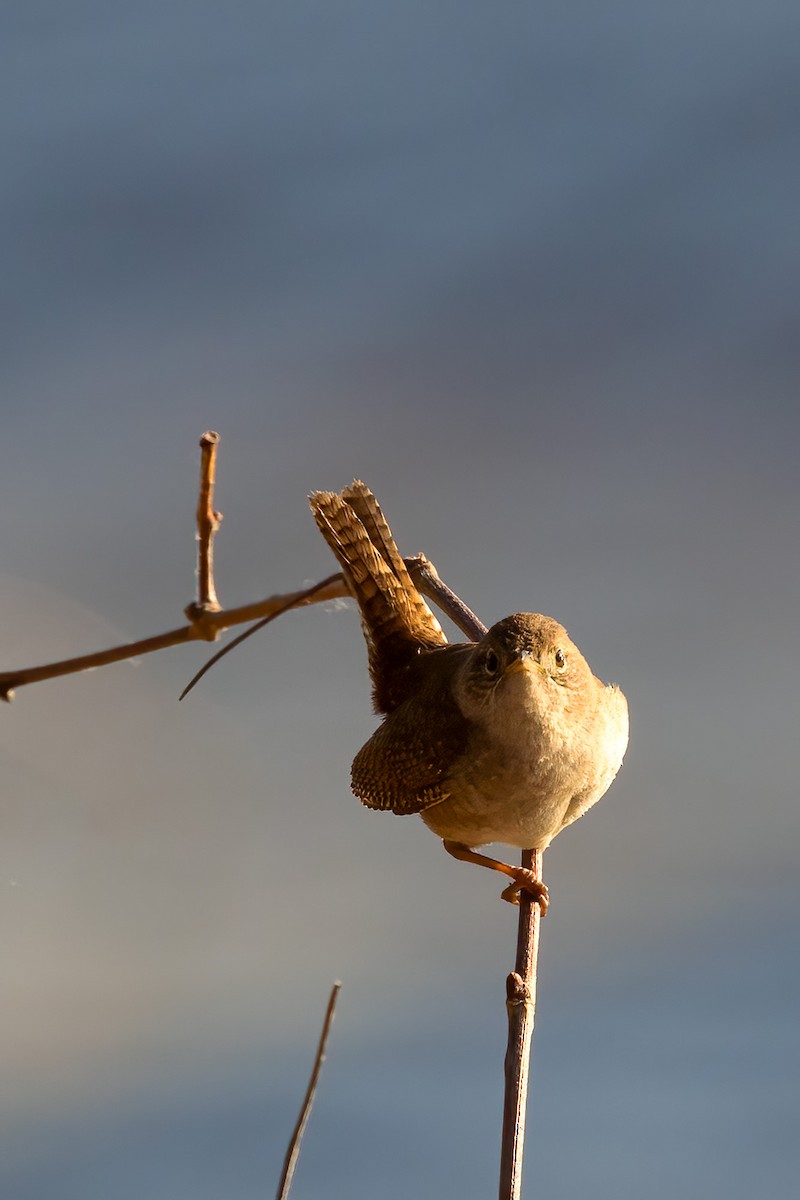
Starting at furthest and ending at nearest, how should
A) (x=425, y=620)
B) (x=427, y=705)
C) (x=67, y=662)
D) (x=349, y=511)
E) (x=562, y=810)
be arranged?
(x=425, y=620) → (x=427, y=705) → (x=349, y=511) → (x=562, y=810) → (x=67, y=662)

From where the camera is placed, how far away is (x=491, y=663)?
249 centimetres

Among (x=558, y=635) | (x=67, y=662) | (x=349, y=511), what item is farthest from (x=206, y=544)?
(x=558, y=635)

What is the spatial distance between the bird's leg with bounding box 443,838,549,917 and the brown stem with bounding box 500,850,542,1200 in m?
0.21

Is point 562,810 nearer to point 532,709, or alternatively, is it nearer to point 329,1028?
point 532,709

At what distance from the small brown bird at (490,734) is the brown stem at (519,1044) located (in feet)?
0.96

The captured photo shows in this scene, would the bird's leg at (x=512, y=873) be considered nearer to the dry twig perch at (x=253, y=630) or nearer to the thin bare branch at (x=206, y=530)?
the dry twig perch at (x=253, y=630)

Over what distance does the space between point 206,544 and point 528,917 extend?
2.82ft

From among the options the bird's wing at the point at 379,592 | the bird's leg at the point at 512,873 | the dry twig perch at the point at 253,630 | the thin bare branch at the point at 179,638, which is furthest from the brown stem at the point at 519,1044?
the bird's wing at the point at 379,592

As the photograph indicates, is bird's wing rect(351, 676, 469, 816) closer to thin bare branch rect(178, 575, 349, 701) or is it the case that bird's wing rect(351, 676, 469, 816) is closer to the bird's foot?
the bird's foot

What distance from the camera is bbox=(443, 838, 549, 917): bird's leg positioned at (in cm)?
230

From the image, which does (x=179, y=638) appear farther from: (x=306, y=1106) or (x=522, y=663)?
(x=522, y=663)

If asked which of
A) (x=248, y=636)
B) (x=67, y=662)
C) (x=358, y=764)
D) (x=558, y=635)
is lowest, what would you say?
(x=67, y=662)

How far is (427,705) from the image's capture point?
8.76ft

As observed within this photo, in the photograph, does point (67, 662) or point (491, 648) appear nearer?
point (67, 662)
